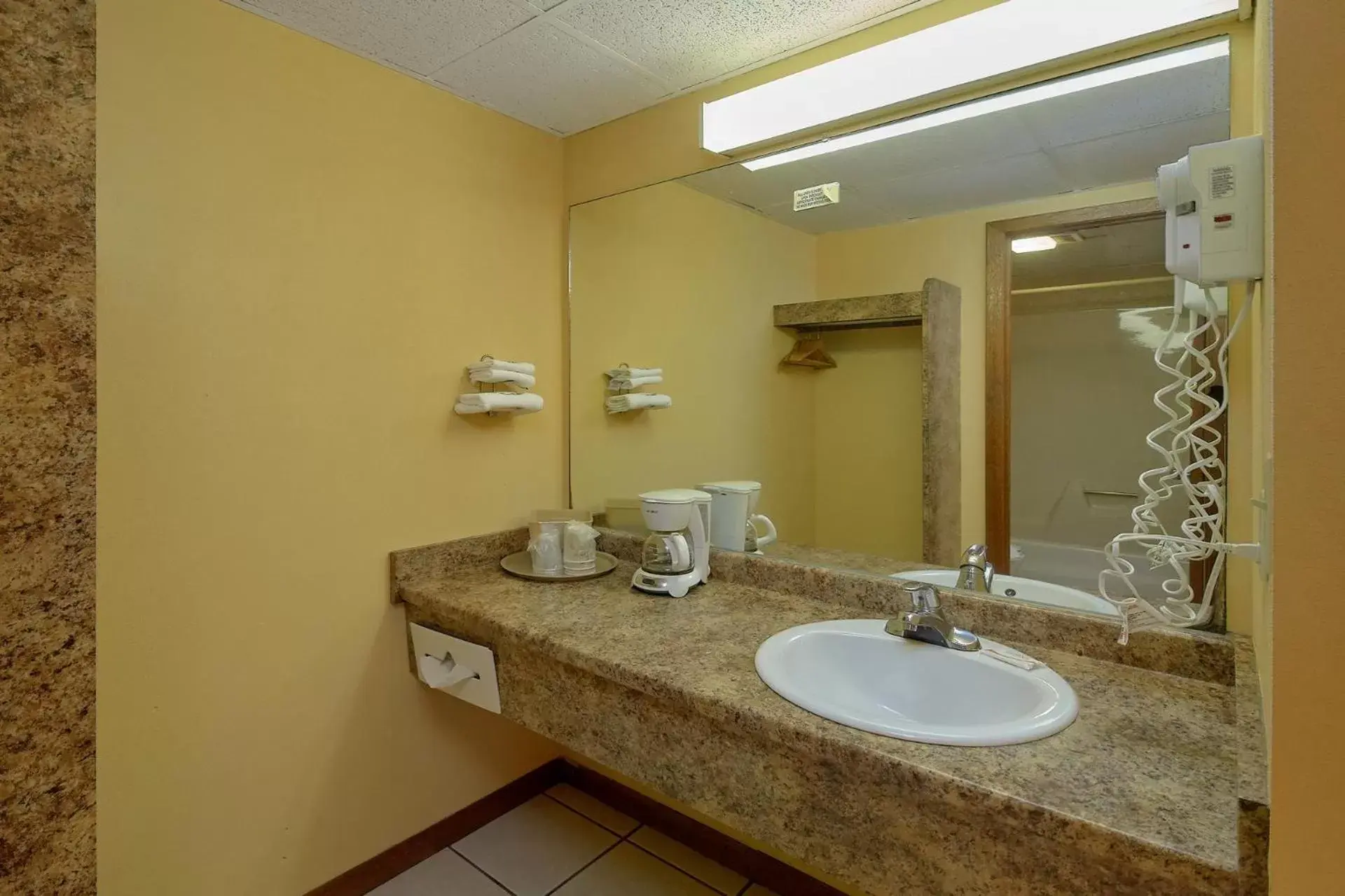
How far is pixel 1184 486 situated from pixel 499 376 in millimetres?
1566

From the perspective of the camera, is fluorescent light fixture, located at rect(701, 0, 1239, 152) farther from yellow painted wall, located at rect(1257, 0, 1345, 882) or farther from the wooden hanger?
yellow painted wall, located at rect(1257, 0, 1345, 882)

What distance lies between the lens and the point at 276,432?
4.70 feet

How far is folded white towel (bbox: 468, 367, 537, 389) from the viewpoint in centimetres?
174

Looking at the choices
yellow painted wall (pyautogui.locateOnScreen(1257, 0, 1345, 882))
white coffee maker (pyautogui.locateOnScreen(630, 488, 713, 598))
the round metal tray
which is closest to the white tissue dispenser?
the round metal tray

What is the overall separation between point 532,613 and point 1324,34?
4.76 feet

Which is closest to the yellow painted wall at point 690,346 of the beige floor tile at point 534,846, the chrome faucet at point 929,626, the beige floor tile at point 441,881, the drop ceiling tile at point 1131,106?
the chrome faucet at point 929,626

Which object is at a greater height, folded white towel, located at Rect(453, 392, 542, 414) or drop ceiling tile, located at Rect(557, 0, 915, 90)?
drop ceiling tile, located at Rect(557, 0, 915, 90)

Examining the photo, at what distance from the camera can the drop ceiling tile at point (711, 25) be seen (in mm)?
1338

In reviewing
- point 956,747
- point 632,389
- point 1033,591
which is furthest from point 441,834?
point 1033,591

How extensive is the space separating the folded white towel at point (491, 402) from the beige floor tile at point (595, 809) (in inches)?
50.3

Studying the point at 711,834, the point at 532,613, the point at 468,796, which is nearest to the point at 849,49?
the point at 532,613

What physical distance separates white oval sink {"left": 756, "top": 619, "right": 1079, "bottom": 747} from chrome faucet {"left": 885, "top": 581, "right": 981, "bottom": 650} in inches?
0.5

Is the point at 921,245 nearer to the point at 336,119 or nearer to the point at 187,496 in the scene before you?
the point at 336,119

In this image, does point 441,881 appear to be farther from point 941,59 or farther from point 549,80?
point 941,59
